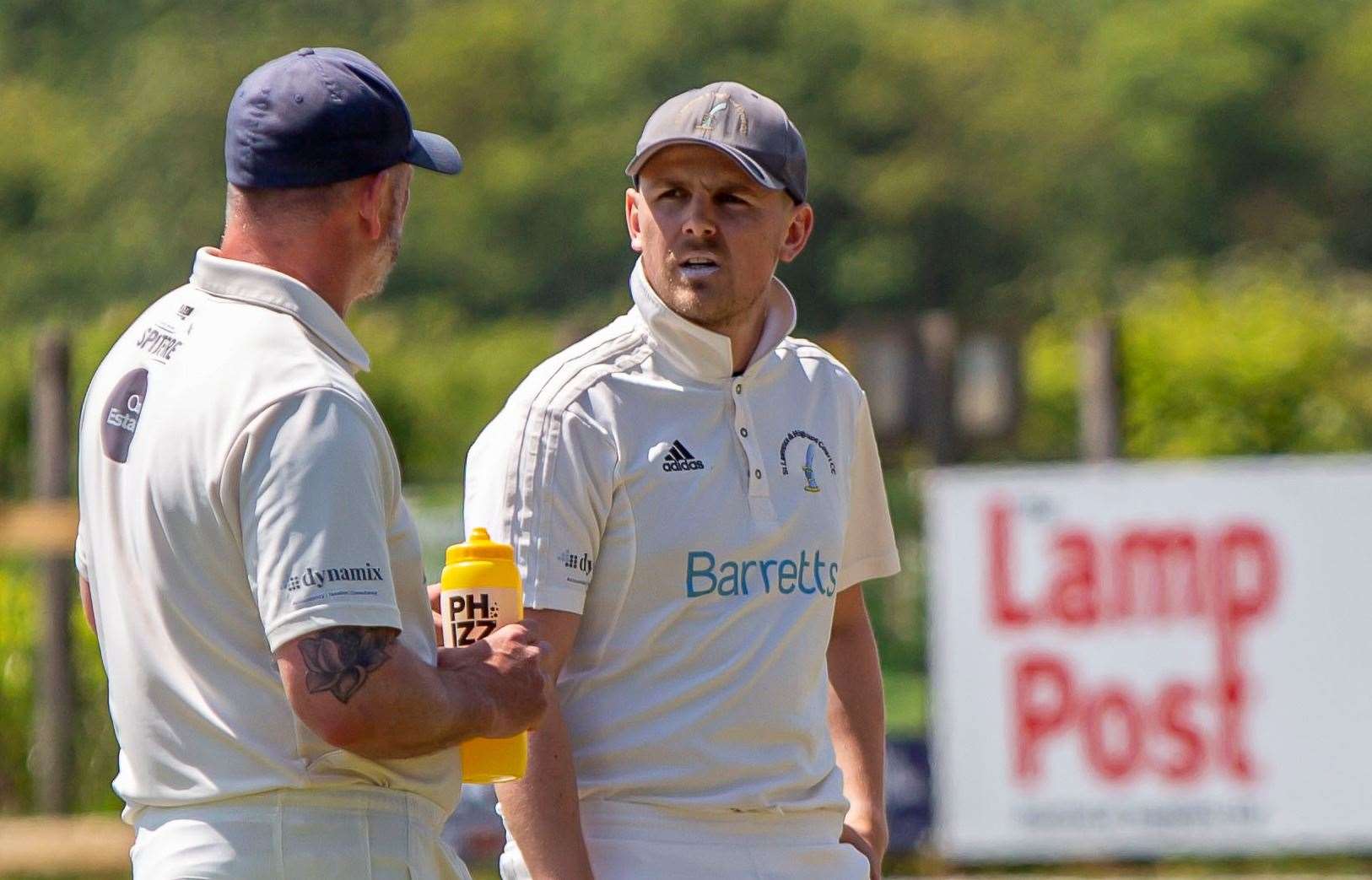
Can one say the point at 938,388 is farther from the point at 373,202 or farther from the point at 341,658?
the point at 341,658

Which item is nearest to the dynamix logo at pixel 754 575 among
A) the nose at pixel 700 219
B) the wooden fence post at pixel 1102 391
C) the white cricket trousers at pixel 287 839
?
the nose at pixel 700 219

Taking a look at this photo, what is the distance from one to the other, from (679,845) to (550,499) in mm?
523

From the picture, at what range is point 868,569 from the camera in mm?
3676

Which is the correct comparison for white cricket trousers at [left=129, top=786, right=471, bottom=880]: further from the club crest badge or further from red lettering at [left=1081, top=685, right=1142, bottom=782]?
red lettering at [left=1081, top=685, right=1142, bottom=782]

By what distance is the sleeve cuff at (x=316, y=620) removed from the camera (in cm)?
260

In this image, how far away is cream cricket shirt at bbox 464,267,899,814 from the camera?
3186 mm

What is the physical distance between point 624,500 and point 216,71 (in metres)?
52.3

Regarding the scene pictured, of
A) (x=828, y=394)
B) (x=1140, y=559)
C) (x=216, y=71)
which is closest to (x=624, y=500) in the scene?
(x=828, y=394)

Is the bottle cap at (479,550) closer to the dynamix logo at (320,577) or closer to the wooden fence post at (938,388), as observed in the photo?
the dynamix logo at (320,577)

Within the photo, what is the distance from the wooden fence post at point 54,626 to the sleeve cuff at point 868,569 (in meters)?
5.76

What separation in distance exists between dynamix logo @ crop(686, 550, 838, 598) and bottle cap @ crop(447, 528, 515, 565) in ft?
1.22

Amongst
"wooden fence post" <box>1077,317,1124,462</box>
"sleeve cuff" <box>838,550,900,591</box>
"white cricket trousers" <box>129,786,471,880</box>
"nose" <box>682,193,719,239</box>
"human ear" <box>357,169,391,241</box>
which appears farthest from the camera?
"wooden fence post" <box>1077,317,1124,462</box>

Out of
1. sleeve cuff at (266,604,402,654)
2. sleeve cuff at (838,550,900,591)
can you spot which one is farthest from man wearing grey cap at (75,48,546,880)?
sleeve cuff at (838,550,900,591)

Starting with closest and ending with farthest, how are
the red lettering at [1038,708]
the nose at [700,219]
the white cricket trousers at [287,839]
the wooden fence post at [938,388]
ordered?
the white cricket trousers at [287,839] < the nose at [700,219] < the red lettering at [1038,708] < the wooden fence post at [938,388]
